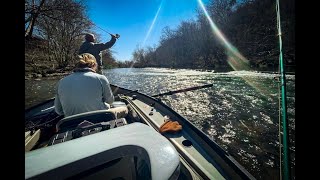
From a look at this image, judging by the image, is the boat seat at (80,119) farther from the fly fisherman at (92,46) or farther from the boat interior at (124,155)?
the fly fisherman at (92,46)

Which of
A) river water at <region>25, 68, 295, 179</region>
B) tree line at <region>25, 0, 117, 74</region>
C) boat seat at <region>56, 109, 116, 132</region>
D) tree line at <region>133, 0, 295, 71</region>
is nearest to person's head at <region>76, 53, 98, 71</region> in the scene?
boat seat at <region>56, 109, 116, 132</region>

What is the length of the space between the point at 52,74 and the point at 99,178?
3382 centimetres

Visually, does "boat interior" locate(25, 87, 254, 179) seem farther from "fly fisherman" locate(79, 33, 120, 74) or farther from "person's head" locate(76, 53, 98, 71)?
"fly fisherman" locate(79, 33, 120, 74)

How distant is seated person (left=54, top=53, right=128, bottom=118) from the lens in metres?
2.98

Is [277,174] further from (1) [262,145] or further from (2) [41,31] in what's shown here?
(2) [41,31]

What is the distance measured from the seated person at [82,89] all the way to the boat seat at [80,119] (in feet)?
1.23

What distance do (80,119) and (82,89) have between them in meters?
0.48

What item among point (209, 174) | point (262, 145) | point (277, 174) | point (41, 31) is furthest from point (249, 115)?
point (41, 31)

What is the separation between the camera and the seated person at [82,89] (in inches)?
117

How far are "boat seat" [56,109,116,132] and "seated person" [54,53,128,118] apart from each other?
1.23ft

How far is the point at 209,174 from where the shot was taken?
2.12 metres

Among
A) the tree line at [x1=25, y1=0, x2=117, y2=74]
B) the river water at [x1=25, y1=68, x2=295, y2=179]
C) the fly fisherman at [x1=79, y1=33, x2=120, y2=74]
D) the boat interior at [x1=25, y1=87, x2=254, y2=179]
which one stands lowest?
the river water at [x1=25, y1=68, x2=295, y2=179]

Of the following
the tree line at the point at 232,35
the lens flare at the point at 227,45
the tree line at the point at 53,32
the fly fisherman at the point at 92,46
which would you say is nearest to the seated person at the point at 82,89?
the fly fisherman at the point at 92,46
